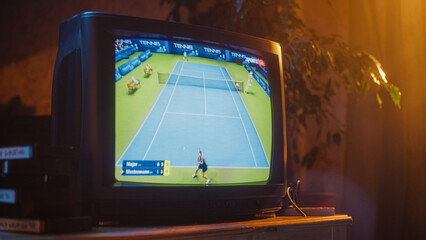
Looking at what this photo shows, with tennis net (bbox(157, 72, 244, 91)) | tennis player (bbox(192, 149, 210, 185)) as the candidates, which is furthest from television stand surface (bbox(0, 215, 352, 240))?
tennis net (bbox(157, 72, 244, 91))

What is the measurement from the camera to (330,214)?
1.71 meters

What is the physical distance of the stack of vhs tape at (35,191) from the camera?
1.07 meters

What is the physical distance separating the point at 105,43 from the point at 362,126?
1877mm

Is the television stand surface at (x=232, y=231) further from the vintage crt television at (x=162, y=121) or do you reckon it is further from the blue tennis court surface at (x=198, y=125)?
the blue tennis court surface at (x=198, y=125)

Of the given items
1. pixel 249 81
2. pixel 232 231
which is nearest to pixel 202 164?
pixel 232 231

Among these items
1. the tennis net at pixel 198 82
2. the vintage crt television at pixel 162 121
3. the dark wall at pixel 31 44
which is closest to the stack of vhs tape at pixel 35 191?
the vintage crt television at pixel 162 121

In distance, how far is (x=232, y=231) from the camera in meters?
1.31

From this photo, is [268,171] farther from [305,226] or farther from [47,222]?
[47,222]

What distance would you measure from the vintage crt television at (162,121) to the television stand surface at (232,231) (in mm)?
88

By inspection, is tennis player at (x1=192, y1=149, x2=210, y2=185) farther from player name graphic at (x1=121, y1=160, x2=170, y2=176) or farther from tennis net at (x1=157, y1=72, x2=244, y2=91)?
tennis net at (x1=157, y1=72, x2=244, y2=91)

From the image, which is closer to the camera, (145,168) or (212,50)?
(145,168)

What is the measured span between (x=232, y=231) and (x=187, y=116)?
1.24ft

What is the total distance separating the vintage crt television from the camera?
51.6 inches

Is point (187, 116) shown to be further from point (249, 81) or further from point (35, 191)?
point (35, 191)
